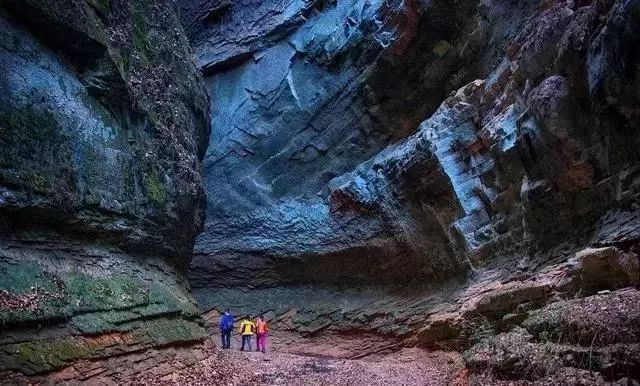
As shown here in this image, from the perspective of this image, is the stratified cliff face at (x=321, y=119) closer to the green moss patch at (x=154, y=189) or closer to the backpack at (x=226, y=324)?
the backpack at (x=226, y=324)

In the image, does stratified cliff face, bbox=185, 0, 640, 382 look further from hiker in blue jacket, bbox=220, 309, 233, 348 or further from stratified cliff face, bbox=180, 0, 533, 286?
hiker in blue jacket, bbox=220, 309, 233, 348

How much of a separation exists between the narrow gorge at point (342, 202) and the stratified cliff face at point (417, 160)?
0.08 m

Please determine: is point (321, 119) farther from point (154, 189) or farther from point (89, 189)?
point (89, 189)

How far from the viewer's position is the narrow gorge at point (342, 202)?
9.03m

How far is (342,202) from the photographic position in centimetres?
2122

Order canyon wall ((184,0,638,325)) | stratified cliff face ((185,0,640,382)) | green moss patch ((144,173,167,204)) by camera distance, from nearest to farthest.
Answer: stratified cliff face ((185,0,640,382)) → canyon wall ((184,0,638,325)) → green moss patch ((144,173,167,204))

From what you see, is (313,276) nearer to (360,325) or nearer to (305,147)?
(360,325)

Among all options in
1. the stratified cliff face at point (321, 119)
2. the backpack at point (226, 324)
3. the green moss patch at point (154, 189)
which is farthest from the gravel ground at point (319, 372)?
the green moss patch at point (154, 189)

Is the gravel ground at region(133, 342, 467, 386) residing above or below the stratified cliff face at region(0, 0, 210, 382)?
below

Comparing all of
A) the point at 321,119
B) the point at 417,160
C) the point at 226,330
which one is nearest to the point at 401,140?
the point at 417,160

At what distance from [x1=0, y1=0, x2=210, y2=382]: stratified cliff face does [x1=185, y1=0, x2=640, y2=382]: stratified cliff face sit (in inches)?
313

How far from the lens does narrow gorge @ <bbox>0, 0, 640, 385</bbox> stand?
9031mm

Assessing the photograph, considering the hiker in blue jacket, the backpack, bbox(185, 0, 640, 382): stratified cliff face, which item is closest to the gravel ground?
bbox(185, 0, 640, 382): stratified cliff face

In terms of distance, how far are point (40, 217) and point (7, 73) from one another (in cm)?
314
